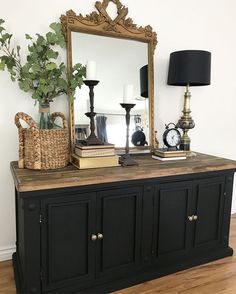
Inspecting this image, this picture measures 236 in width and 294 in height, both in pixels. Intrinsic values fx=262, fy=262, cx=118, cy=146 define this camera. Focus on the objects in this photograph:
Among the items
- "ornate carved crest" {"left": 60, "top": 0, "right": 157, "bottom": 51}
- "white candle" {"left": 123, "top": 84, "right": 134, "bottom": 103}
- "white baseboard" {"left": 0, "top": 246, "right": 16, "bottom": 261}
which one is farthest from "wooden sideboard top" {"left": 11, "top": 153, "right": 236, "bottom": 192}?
"ornate carved crest" {"left": 60, "top": 0, "right": 157, "bottom": 51}

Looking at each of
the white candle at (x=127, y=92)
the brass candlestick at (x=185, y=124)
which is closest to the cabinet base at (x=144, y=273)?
the brass candlestick at (x=185, y=124)

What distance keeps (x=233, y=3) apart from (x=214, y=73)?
2.38 feet

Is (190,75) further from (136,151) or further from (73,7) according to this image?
(73,7)

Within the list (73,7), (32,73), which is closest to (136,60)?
(73,7)

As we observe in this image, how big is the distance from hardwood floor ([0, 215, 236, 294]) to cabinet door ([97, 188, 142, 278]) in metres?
0.18

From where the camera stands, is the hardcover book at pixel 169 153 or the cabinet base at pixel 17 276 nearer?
the cabinet base at pixel 17 276

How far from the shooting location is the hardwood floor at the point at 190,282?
1716 millimetres

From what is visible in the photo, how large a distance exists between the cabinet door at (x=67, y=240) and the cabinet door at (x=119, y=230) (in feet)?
0.22

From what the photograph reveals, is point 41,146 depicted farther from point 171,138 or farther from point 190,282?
point 190,282

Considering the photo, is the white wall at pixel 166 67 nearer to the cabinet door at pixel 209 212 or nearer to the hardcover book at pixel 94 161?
the hardcover book at pixel 94 161

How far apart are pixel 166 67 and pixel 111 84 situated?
0.60 meters

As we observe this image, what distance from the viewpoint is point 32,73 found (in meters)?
1.69

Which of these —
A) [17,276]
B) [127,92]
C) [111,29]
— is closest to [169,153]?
[127,92]

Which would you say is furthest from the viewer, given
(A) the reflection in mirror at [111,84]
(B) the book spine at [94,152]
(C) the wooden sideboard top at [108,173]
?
(A) the reflection in mirror at [111,84]
